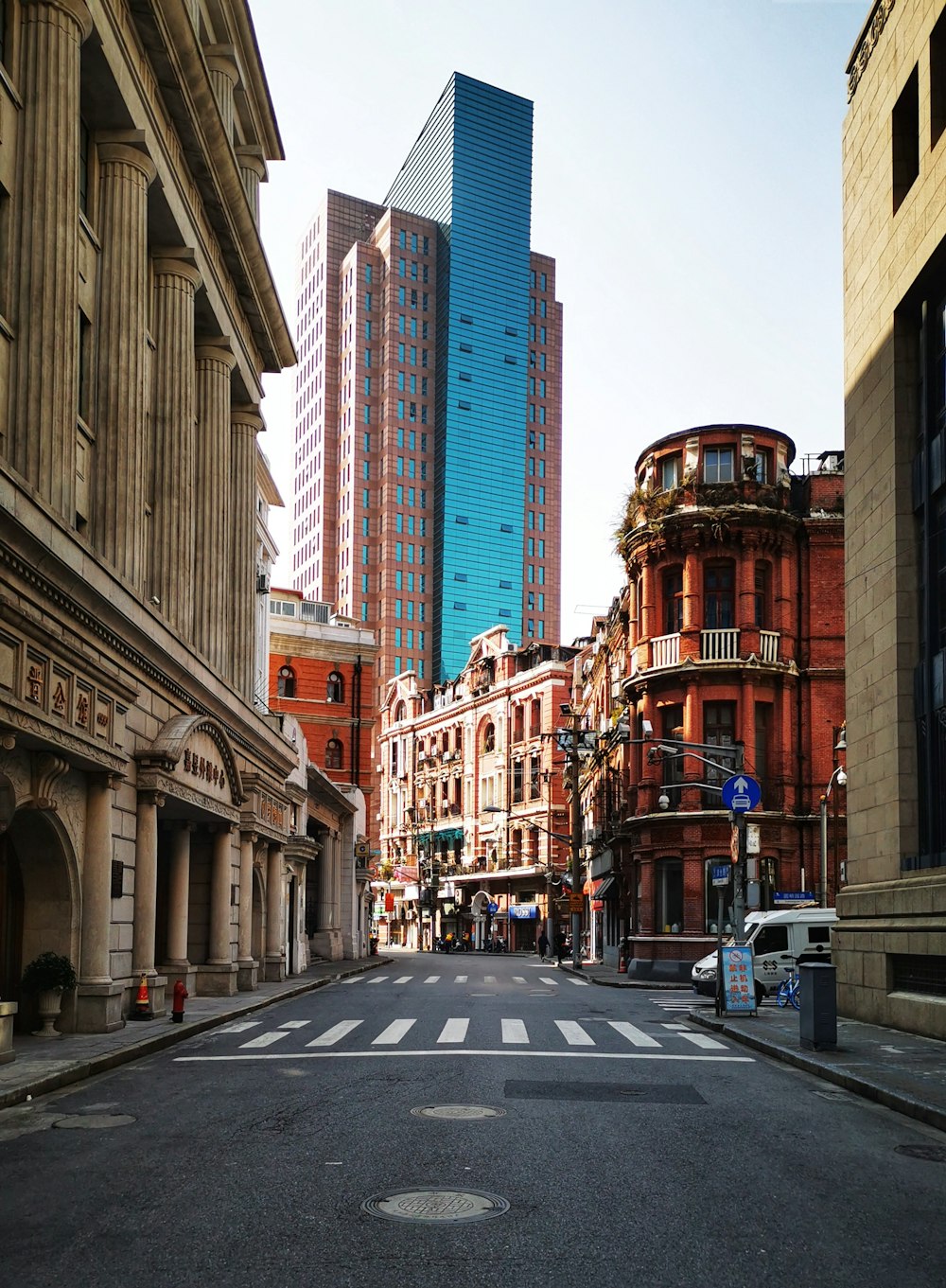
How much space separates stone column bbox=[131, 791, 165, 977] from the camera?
23594mm

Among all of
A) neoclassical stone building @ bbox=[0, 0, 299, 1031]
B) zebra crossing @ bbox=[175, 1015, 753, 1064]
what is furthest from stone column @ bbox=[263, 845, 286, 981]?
zebra crossing @ bbox=[175, 1015, 753, 1064]

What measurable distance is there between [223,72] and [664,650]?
24.8 metres

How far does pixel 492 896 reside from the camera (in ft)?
321

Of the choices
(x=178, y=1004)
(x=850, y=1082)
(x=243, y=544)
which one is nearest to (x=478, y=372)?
(x=243, y=544)

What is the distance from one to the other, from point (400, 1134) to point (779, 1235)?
14.1 ft

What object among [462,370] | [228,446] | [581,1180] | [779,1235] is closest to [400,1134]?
[581,1180]

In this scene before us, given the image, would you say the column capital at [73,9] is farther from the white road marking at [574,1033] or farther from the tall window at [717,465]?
the tall window at [717,465]

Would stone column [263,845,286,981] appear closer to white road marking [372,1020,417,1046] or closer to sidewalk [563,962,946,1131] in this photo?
white road marking [372,1020,417,1046]

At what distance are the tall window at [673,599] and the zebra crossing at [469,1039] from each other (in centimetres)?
2498

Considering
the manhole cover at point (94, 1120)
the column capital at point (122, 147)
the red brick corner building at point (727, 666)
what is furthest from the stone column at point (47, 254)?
the red brick corner building at point (727, 666)

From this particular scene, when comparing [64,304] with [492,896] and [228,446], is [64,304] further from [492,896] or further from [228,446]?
[492,896]

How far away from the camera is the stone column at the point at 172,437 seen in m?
28.4

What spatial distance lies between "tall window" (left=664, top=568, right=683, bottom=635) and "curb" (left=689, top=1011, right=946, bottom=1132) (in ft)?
89.1

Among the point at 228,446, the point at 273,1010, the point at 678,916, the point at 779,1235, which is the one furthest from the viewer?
the point at 678,916
